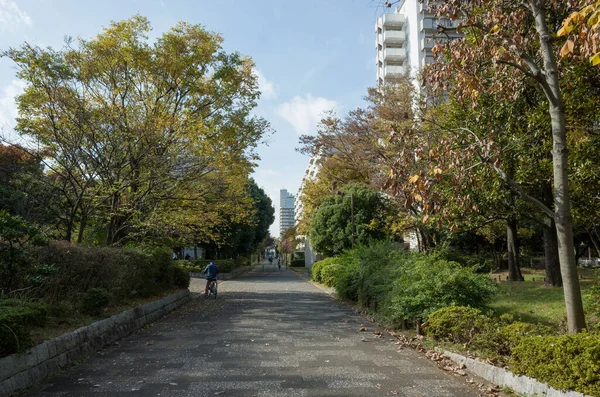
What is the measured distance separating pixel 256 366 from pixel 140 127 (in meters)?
9.43

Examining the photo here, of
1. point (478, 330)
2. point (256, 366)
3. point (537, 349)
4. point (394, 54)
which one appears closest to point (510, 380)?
point (537, 349)

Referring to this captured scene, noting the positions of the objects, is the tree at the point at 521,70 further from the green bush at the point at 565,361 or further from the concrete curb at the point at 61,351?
the concrete curb at the point at 61,351

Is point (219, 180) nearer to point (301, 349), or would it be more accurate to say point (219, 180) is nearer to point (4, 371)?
point (301, 349)

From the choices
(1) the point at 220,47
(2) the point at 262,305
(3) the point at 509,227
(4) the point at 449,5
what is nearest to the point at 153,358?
(4) the point at 449,5

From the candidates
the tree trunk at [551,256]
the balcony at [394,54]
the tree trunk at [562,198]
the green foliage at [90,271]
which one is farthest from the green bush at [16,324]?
the balcony at [394,54]

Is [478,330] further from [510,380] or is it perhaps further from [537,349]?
[537,349]

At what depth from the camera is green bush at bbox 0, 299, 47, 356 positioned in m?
5.25

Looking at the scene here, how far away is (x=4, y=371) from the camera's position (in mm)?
5051

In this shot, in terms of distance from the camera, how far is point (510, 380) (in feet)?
17.1

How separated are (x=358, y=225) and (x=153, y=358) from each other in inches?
869

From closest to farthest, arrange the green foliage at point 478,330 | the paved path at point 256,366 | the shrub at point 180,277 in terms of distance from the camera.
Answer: the paved path at point 256,366 < the green foliage at point 478,330 < the shrub at point 180,277

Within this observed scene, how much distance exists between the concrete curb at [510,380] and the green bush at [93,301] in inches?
256

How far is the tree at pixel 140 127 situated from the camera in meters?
13.0

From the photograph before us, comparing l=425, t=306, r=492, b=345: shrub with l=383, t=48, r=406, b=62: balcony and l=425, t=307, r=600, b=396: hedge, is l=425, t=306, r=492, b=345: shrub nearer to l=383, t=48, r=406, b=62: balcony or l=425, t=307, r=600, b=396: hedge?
l=425, t=307, r=600, b=396: hedge
